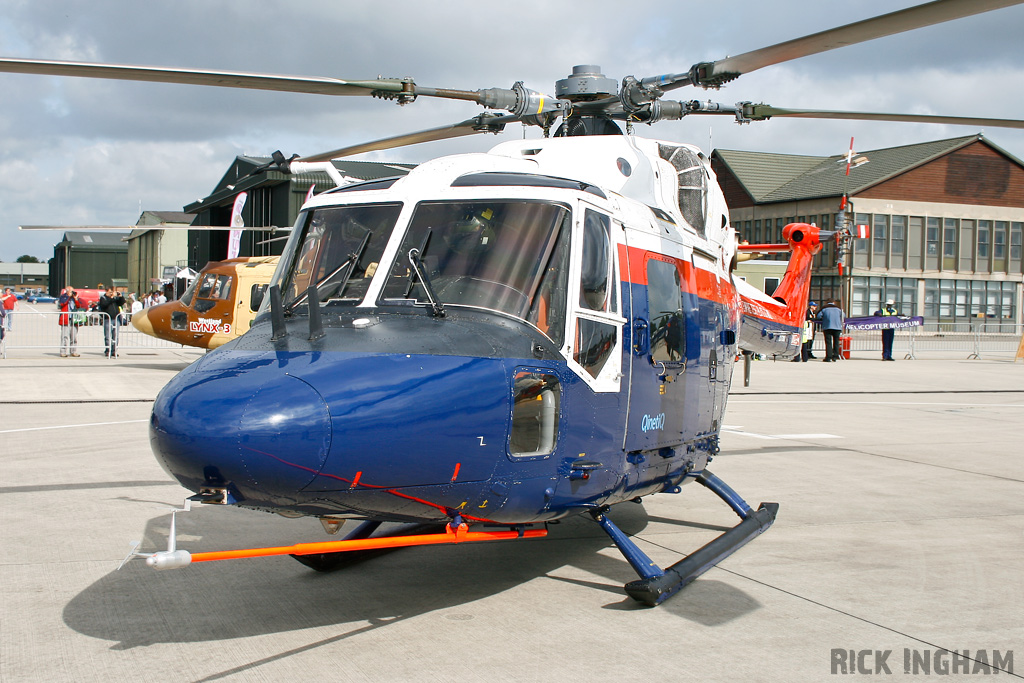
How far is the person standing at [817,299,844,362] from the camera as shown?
28953 mm

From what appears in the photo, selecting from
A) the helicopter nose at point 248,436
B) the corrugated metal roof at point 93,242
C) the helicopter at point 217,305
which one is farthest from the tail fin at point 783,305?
the corrugated metal roof at point 93,242

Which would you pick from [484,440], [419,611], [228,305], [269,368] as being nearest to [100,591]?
[419,611]

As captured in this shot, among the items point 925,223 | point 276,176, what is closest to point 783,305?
point 276,176

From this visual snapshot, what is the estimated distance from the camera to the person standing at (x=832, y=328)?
28953mm

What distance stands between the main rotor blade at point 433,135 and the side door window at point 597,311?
8.71 ft

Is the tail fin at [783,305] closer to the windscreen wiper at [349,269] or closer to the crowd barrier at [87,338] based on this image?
the windscreen wiper at [349,269]

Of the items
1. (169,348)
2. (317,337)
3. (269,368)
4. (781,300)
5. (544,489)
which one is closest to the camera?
(269,368)

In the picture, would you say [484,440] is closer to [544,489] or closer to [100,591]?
[544,489]

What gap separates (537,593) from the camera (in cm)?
569

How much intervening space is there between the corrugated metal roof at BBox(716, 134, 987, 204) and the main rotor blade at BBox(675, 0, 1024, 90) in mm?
48659

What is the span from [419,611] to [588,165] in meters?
3.44

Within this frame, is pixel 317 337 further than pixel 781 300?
No

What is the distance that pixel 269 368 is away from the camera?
425 centimetres

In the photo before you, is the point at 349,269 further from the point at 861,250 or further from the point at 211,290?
the point at 861,250
